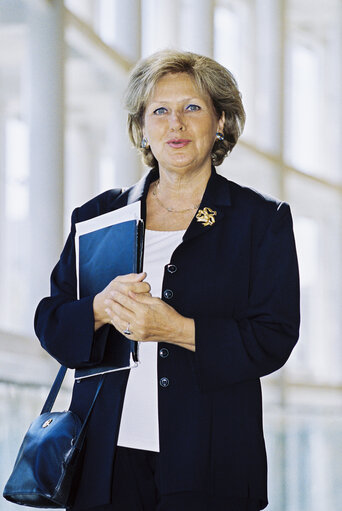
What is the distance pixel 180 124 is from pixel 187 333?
0.54 metres

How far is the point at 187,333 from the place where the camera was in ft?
7.30

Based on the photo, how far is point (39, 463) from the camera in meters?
2.23

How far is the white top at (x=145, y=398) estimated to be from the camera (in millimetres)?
2246

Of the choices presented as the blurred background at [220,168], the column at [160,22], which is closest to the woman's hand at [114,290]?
the blurred background at [220,168]

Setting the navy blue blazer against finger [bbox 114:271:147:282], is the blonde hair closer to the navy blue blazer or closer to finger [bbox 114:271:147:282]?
the navy blue blazer

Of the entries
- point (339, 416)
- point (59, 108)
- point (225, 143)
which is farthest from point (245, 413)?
point (339, 416)

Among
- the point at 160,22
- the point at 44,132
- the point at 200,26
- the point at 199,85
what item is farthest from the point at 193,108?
the point at 200,26

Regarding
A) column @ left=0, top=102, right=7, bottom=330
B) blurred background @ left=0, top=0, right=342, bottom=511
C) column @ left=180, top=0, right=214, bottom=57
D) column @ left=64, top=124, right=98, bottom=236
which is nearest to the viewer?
blurred background @ left=0, top=0, right=342, bottom=511

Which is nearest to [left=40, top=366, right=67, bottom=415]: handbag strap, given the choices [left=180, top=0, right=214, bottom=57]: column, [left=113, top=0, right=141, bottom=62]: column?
[left=113, top=0, right=141, bottom=62]: column

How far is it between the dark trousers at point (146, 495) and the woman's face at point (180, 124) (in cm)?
72

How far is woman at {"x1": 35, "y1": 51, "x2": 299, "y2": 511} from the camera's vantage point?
2.21 meters

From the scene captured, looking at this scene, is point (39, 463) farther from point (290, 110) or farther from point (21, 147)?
point (290, 110)

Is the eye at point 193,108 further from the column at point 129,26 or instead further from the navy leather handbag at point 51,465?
the column at point 129,26

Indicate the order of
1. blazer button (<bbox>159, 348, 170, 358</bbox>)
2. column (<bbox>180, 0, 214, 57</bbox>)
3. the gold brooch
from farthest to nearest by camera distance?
column (<bbox>180, 0, 214, 57</bbox>), the gold brooch, blazer button (<bbox>159, 348, 170, 358</bbox>)
